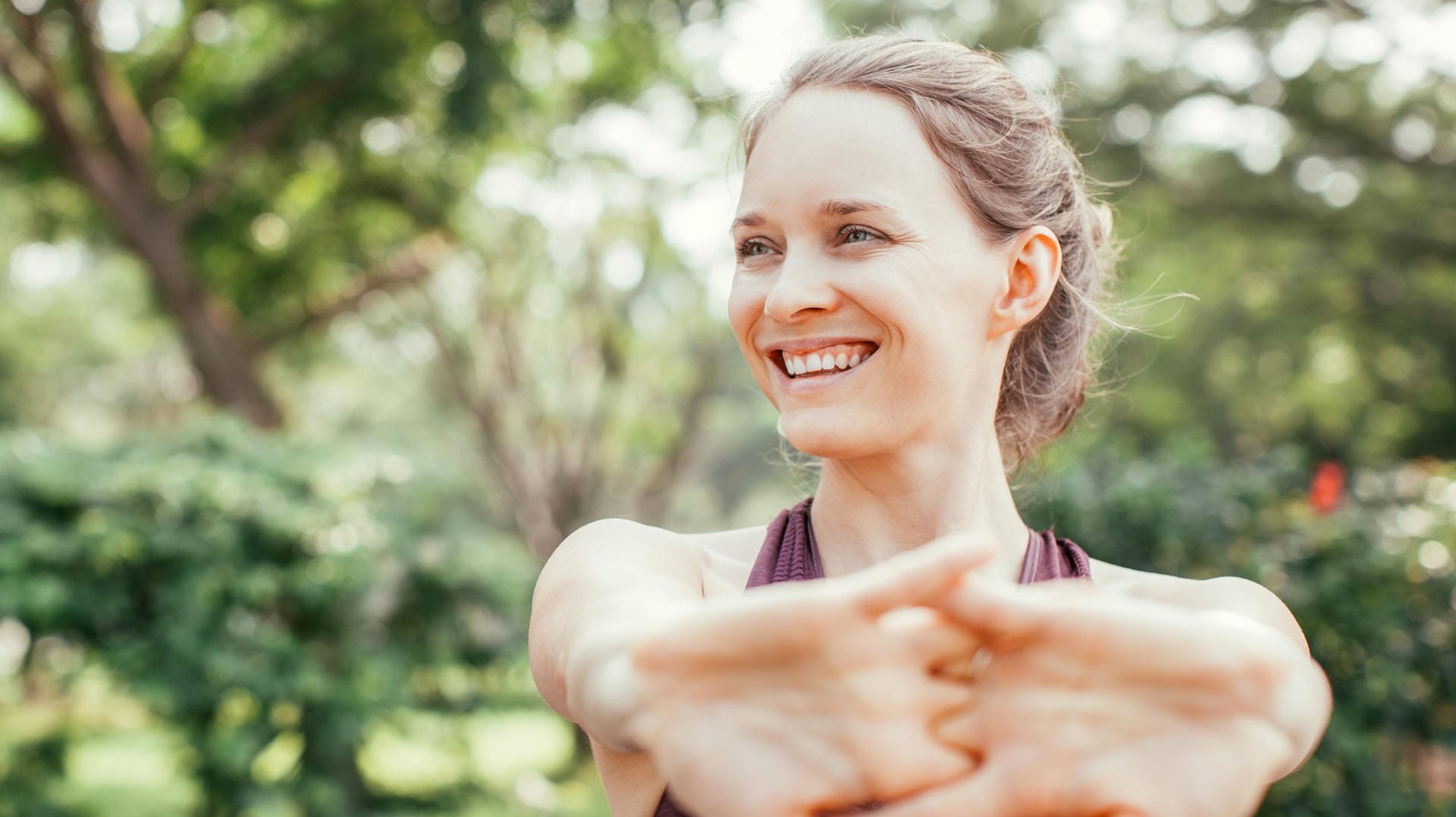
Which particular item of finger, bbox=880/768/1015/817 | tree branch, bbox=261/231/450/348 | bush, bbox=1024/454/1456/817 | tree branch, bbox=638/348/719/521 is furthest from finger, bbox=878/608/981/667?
tree branch, bbox=638/348/719/521

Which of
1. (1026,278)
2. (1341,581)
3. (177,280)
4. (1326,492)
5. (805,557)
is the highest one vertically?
(1026,278)

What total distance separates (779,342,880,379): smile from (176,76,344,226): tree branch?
776 centimetres

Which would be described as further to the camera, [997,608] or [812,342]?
[812,342]

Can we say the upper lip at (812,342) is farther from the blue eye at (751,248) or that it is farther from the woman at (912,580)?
the blue eye at (751,248)

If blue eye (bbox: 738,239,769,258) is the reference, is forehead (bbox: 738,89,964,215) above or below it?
above

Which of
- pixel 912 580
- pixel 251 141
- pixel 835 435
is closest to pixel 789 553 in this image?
pixel 835 435

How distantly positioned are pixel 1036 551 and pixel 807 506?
0.38m

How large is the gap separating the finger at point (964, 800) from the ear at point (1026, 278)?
77 centimetres

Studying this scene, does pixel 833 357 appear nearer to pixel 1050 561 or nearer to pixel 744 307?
pixel 744 307

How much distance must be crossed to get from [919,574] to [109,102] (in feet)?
27.8

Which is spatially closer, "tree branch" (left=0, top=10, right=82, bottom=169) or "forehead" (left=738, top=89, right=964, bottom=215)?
"forehead" (left=738, top=89, right=964, bottom=215)

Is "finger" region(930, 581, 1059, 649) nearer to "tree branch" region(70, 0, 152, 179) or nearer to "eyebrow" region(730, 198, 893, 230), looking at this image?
"eyebrow" region(730, 198, 893, 230)

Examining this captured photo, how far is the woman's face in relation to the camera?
1595 millimetres

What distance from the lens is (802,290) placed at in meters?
1.59
